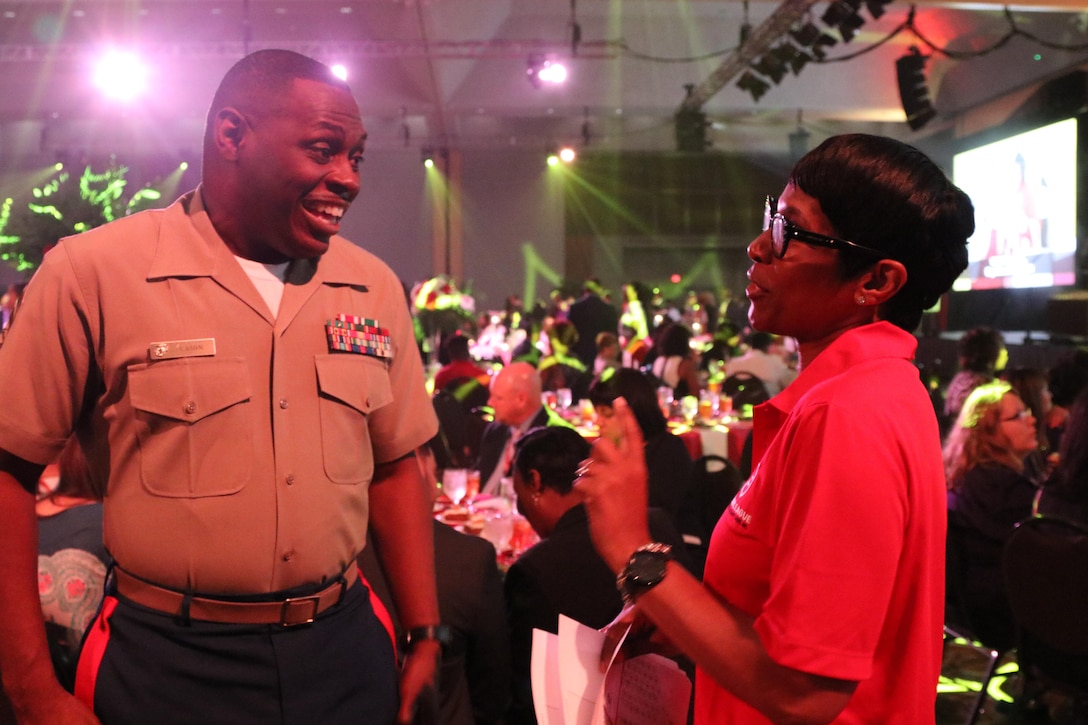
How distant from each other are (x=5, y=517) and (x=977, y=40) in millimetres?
15393

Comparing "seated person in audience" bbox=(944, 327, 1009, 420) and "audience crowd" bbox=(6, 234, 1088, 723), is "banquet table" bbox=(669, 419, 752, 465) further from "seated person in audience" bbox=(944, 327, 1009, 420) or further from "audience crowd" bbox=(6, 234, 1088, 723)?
"seated person in audience" bbox=(944, 327, 1009, 420)

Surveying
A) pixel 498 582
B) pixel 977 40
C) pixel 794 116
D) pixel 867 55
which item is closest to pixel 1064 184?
pixel 977 40

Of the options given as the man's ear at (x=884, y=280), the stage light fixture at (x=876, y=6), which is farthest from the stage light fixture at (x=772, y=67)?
the man's ear at (x=884, y=280)

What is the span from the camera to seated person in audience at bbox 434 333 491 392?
21.7ft

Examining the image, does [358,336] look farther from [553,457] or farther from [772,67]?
[772,67]

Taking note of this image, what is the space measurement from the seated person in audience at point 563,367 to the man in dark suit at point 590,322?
3.28 ft

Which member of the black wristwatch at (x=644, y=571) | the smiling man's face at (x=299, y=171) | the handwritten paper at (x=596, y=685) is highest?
the smiling man's face at (x=299, y=171)

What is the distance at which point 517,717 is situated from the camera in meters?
2.87

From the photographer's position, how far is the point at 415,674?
61.1 inches

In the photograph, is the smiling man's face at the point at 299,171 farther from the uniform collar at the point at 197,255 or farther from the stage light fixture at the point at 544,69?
the stage light fixture at the point at 544,69

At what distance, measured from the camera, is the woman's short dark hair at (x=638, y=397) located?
A: 169 inches

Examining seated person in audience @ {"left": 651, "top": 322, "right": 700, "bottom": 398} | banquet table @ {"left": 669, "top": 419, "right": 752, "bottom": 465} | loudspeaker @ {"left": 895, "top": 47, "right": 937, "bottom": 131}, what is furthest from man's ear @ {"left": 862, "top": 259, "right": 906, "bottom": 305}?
loudspeaker @ {"left": 895, "top": 47, "right": 937, "bottom": 131}

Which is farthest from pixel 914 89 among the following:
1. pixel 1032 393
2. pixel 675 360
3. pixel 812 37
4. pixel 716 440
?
pixel 1032 393

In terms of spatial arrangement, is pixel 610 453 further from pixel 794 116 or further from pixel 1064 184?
pixel 794 116
